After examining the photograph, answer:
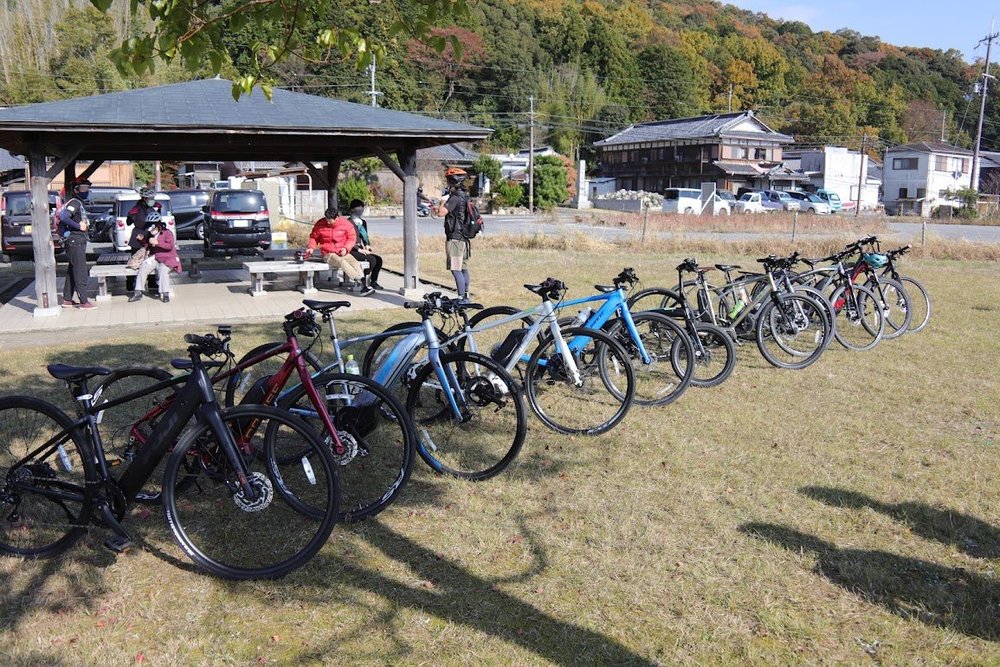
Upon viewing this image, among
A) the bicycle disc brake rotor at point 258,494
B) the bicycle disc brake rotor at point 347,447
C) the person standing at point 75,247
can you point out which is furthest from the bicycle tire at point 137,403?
the person standing at point 75,247

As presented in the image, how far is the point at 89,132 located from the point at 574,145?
67.2 m

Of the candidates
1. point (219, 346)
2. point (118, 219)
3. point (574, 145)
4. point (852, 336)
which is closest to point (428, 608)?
point (219, 346)

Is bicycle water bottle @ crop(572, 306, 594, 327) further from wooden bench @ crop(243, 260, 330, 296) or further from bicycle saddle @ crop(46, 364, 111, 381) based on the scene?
wooden bench @ crop(243, 260, 330, 296)

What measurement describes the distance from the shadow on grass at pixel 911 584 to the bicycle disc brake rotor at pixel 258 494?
2.32 metres

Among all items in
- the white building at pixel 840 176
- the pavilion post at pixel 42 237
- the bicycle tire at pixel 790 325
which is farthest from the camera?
the white building at pixel 840 176

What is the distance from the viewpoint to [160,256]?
11438mm

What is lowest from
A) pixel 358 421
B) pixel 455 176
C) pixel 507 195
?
pixel 358 421

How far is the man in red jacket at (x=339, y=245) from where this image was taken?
12.4 m

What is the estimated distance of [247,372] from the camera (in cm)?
457

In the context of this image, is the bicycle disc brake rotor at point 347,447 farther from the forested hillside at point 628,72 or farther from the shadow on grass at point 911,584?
the forested hillside at point 628,72

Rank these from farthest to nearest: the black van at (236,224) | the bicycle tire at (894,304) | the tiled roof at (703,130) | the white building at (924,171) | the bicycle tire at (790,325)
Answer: the tiled roof at (703,130)
the white building at (924,171)
the black van at (236,224)
the bicycle tire at (894,304)
the bicycle tire at (790,325)

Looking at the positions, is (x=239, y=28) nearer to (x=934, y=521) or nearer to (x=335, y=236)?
(x=934, y=521)

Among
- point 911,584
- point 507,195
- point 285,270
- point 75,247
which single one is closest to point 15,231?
point 75,247

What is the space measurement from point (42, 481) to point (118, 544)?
18.3 inches
